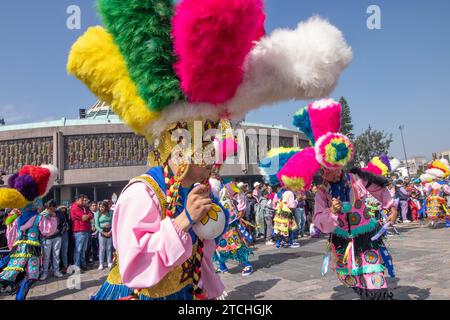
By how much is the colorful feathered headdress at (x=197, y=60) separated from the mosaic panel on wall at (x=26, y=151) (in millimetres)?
26964

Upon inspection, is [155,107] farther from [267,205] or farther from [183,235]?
[267,205]

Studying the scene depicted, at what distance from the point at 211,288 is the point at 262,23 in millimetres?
1537

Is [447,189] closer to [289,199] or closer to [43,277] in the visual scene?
[289,199]

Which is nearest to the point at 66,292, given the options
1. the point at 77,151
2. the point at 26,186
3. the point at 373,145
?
the point at 26,186

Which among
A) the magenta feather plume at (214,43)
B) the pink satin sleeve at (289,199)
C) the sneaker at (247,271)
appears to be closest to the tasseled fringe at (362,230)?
the magenta feather plume at (214,43)

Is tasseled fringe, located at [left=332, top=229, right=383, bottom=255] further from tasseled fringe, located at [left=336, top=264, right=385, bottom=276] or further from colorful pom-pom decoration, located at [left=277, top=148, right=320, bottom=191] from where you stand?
colorful pom-pom decoration, located at [left=277, top=148, right=320, bottom=191]

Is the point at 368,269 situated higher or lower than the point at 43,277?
higher

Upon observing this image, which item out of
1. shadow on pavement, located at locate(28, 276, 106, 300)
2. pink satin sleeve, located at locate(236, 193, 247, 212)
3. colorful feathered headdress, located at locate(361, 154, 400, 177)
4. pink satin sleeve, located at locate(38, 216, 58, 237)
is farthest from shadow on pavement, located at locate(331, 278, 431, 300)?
pink satin sleeve, located at locate(38, 216, 58, 237)

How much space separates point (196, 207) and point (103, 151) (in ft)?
86.7

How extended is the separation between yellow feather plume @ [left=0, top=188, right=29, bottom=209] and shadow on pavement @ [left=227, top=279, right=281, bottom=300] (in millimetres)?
3436

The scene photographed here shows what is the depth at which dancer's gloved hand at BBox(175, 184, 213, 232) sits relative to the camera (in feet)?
5.16

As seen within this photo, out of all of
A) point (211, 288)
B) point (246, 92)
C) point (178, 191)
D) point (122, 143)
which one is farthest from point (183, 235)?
point (122, 143)

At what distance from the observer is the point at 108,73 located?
5.70 ft

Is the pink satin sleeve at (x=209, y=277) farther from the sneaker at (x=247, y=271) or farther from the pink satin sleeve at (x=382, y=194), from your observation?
the sneaker at (x=247, y=271)
